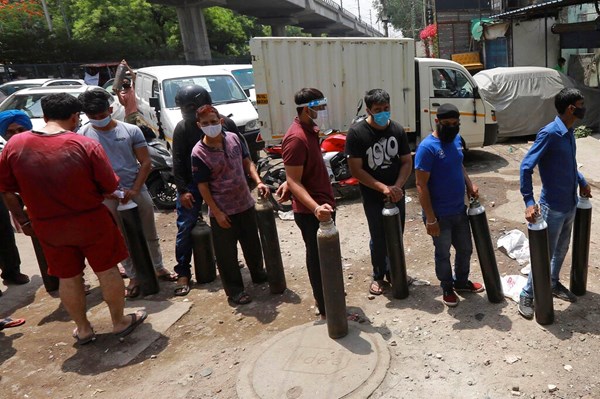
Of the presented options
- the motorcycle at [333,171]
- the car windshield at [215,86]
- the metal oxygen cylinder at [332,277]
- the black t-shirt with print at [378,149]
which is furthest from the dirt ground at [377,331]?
the car windshield at [215,86]

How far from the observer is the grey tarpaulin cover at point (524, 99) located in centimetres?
1093

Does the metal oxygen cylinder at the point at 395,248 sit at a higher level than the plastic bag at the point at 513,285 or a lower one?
higher

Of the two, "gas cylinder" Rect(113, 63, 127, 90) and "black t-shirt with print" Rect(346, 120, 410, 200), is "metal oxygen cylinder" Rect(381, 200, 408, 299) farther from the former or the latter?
"gas cylinder" Rect(113, 63, 127, 90)

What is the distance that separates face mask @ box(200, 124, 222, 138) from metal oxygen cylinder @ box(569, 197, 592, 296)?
284 centimetres

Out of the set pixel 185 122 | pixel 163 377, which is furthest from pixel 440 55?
pixel 163 377

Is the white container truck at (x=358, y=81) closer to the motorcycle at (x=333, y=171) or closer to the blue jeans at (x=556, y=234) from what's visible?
the motorcycle at (x=333, y=171)

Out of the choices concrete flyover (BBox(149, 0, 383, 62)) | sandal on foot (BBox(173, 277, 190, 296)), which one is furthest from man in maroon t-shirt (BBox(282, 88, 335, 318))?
concrete flyover (BBox(149, 0, 383, 62))

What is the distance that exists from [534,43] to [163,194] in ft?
47.0

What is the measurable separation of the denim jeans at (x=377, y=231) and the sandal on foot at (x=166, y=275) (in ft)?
6.72

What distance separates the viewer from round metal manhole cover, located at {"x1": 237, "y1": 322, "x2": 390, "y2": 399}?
2959mm

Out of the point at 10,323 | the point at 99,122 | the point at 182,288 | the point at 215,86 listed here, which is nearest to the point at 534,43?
the point at 215,86

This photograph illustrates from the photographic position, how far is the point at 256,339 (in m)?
3.67

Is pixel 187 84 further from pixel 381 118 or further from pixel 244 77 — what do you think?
pixel 381 118

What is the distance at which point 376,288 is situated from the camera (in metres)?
4.21
